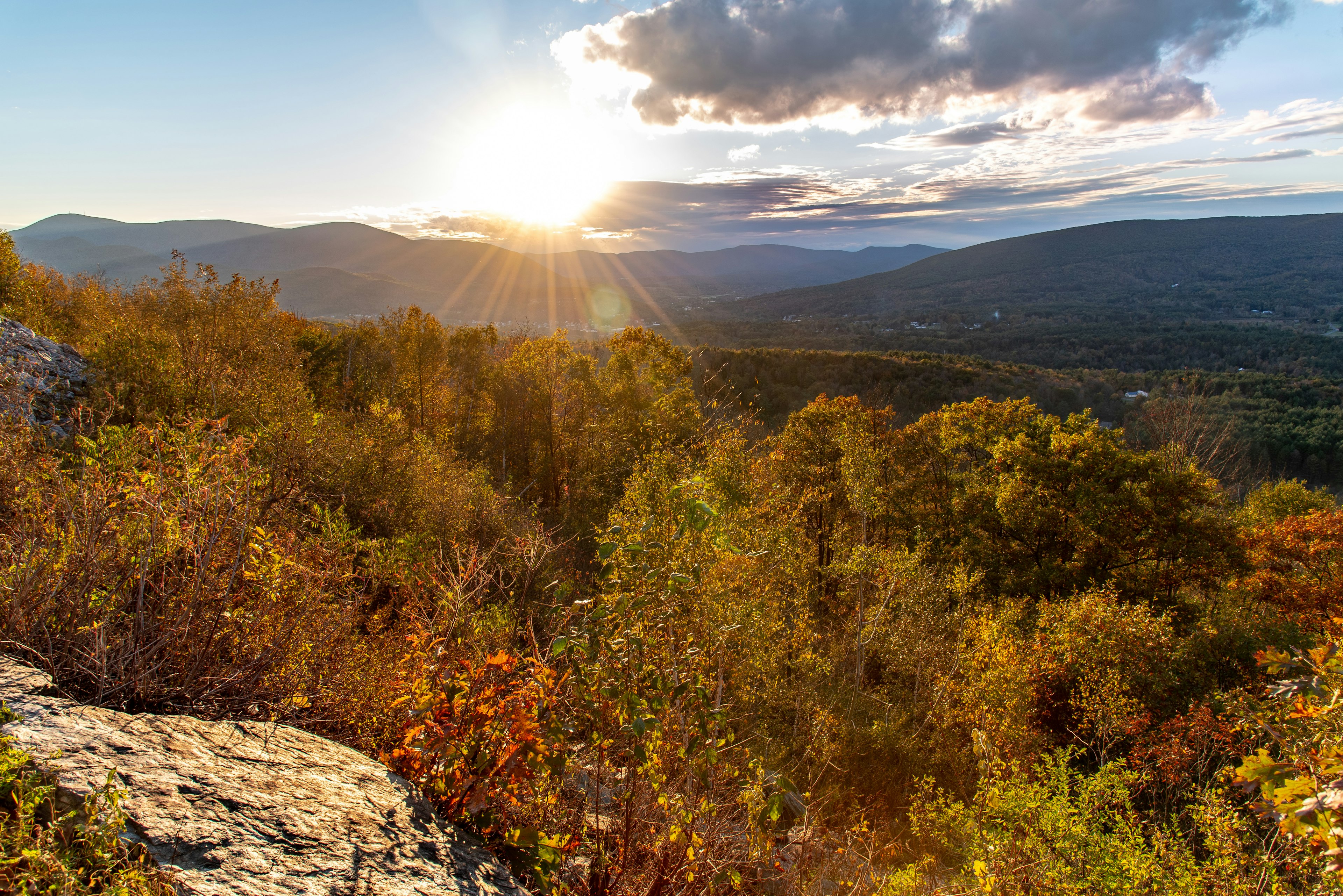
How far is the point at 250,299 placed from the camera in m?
20.9

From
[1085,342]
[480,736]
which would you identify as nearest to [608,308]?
[1085,342]

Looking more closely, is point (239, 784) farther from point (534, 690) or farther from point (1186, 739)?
point (1186, 739)

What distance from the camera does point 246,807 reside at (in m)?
3.44

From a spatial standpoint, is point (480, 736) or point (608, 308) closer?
point (480, 736)

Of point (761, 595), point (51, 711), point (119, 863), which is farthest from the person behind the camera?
point (761, 595)

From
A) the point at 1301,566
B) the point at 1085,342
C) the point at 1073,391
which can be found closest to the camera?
the point at 1301,566

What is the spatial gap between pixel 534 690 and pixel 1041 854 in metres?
8.16

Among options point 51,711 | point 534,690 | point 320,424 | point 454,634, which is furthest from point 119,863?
point 320,424

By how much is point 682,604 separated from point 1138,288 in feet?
714

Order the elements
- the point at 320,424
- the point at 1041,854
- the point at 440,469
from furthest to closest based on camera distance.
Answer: the point at 440,469 < the point at 320,424 < the point at 1041,854

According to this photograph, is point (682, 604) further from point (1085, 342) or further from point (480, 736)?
point (1085, 342)

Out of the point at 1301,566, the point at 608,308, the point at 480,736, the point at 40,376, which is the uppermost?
the point at 608,308

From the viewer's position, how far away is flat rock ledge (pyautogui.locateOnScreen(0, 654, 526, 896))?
302cm

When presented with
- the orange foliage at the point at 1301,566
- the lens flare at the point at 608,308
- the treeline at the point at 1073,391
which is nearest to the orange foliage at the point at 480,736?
the orange foliage at the point at 1301,566
